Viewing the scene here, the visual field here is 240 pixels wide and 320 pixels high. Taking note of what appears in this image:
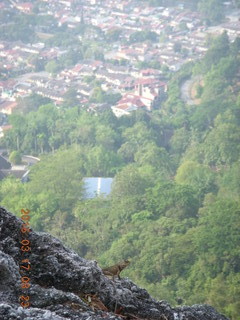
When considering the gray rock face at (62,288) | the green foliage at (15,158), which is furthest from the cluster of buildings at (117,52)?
the gray rock face at (62,288)

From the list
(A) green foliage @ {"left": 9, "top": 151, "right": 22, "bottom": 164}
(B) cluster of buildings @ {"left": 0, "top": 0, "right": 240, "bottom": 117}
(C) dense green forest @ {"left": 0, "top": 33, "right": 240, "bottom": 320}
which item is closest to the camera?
(C) dense green forest @ {"left": 0, "top": 33, "right": 240, "bottom": 320}

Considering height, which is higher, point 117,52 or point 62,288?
point 62,288

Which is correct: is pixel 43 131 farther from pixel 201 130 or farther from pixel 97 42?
pixel 97 42

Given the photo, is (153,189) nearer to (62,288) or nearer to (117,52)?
(62,288)

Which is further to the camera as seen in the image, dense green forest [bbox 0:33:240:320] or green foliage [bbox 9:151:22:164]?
green foliage [bbox 9:151:22:164]
